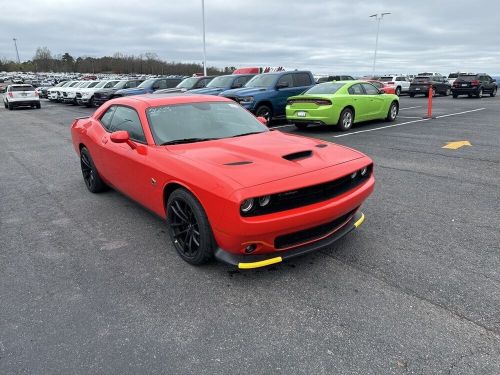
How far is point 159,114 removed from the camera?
4.29 m

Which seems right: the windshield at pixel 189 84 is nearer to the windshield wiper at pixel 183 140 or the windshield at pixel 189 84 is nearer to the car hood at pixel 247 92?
the car hood at pixel 247 92

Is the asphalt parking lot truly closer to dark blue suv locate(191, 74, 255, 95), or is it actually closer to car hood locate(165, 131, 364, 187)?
car hood locate(165, 131, 364, 187)

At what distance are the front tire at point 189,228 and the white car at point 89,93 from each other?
22555 millimetres

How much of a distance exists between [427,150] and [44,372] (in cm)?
810

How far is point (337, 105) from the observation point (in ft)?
35.0

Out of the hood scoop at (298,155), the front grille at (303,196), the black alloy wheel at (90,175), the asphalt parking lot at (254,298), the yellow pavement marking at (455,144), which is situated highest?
the hood scoop at (298,155)

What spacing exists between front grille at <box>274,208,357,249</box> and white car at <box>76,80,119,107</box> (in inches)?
917

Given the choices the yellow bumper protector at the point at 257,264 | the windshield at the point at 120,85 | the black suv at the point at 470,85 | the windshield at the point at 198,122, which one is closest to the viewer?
the yellow bumper protector at the point at 257,264

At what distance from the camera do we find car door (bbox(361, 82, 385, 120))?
38.9 ft

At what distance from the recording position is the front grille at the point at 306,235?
309 centimetres

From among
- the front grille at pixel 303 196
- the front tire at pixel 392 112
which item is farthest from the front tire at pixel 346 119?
the front grille at pixel 303 196

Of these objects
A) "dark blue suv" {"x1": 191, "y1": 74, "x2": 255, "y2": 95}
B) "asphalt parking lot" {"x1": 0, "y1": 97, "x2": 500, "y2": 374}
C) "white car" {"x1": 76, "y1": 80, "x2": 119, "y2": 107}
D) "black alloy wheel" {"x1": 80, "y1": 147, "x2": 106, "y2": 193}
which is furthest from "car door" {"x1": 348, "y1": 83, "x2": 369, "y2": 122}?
"white car" {"x1": 76, "y1": 80, "x2": 119, "y2": 107}

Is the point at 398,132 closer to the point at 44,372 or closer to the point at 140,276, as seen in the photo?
the point at 140,276

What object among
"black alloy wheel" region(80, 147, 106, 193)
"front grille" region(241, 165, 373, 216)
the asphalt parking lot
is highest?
"front grille" region(241, 165, 373, 216)
